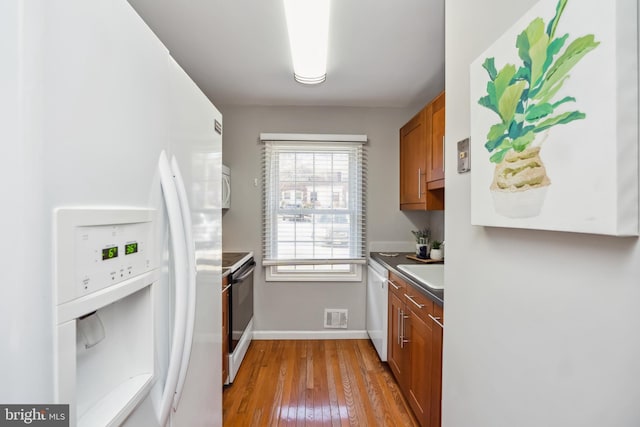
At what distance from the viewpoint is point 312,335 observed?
119 inches

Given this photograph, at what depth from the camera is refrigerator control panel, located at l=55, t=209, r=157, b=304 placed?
1.55 feet

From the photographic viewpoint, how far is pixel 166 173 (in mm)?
782

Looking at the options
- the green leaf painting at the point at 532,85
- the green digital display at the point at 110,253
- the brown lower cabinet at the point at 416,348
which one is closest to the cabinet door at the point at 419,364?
the brown lower cabinet at the point at 416,348

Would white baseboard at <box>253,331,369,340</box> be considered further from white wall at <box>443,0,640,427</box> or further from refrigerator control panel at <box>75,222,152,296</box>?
refrigerator control panel at <box>75,222,152,296</box>

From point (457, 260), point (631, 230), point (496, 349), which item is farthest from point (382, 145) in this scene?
point (631, 230)

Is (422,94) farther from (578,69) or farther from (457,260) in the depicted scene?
(578,69)

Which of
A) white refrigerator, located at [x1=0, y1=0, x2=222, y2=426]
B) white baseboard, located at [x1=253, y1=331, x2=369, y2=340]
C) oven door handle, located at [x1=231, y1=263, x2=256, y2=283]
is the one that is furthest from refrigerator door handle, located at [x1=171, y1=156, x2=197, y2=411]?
white baseboard, located at [x1=253, y1=331, x2=369, y2=340]

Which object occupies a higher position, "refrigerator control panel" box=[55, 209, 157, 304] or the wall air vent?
→ "refrigerator control panel" box=[55, 209, 157, 304]

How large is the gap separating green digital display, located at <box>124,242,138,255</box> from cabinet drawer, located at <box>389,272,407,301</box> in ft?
5.55

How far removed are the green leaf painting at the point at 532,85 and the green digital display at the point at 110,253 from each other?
3.26 feet

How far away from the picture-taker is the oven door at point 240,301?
218 cm

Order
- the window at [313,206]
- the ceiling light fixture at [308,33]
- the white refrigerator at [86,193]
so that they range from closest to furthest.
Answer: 1. the white refrigerator at [86,193]
2. the ceiling light fixture at [308,33]
3. the window at [313,206]

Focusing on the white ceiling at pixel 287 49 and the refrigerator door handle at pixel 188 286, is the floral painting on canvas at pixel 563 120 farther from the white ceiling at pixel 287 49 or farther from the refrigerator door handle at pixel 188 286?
the white ceiling at pixel 287 49

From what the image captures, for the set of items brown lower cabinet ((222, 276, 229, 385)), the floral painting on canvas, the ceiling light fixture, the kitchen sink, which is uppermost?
the ceiling light fixture
